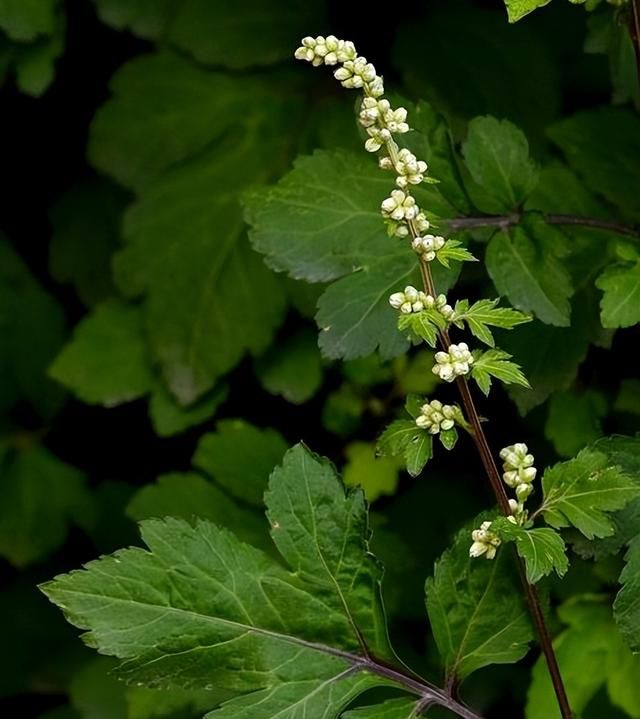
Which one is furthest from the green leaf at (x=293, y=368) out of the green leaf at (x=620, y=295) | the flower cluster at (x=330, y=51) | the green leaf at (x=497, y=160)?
the flower cluster at (x=330, y=51)

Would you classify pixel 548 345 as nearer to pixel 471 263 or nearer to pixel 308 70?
pixel 471 263

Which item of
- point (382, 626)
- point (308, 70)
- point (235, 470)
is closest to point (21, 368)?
point (235, 470)

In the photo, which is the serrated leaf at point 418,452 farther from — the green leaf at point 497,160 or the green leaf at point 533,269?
the green leaf at point 497,160

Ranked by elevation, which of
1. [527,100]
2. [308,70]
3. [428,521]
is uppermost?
[308,70]

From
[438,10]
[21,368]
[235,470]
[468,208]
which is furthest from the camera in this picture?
[21,368]

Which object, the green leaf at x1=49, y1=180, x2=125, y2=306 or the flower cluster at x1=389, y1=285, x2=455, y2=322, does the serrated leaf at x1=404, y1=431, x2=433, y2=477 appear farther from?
the green leaf at x1=49, y1=180, x2=125, y2=306

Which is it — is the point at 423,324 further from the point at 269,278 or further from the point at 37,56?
the point at 37,56
